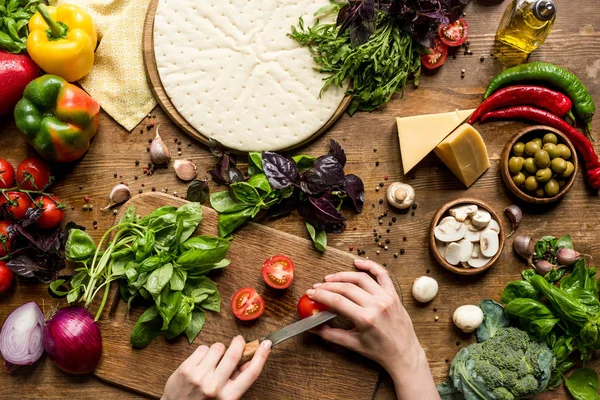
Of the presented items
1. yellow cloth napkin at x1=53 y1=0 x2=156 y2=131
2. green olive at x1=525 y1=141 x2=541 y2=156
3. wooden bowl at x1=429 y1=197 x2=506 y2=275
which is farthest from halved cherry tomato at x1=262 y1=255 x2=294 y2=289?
green olive at x1=525 y1=141 x2=541 y2=156

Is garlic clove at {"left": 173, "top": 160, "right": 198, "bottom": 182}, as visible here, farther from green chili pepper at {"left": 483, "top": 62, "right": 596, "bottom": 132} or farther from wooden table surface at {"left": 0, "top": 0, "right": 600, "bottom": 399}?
green chili pepper at {"left": 483, "top": 62, "right": 596, "bottom": 132}

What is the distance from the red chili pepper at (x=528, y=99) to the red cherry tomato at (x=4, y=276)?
198cm

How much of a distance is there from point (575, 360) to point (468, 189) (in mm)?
841

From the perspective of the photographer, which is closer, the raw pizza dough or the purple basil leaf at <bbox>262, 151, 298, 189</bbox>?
the purple basil leaf at <bbox>262, 151, 298, 189</bbox>

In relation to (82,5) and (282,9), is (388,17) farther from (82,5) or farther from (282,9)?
(82,5)

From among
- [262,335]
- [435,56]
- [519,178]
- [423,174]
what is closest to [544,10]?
[435,56]

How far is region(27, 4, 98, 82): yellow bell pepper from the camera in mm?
2111

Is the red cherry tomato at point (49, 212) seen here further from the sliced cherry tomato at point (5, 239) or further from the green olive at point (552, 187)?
the green olive at point (552, 187)

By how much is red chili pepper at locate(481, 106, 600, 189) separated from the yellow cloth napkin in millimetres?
1457

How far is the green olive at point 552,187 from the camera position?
7.22 ft

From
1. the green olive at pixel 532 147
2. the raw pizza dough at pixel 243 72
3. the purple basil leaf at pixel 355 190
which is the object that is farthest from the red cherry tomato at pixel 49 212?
the green olive at pixel 532 147

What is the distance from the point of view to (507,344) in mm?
2154

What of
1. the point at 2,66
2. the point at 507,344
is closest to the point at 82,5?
the point at 2,66

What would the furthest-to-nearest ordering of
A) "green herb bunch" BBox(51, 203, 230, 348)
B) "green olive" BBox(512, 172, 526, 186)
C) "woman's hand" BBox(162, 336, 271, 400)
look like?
1. "green olive" BBox(512, 172, 526, 186)
2. "green herb bunch" BBox(51, 203, 230, 348)
3. "woman's hand" BBox(162, 336, 271, 400)
